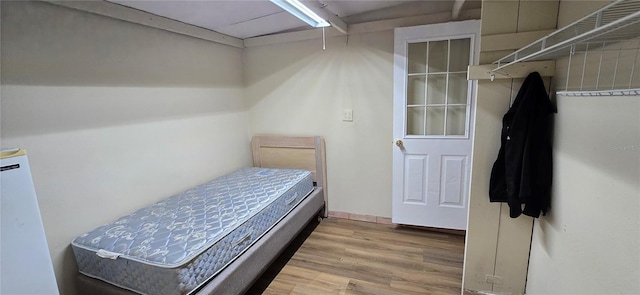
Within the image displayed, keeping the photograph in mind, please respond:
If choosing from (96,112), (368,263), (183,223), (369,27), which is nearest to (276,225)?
(183,223)

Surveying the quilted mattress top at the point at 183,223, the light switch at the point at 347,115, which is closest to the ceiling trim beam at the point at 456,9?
the light switch at the point at 347,115

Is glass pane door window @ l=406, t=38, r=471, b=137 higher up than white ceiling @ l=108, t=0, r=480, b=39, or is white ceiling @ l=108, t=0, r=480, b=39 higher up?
white ceiling @ l=108, t=0, r=480, b=39

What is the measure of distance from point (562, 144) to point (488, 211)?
1.91 ft

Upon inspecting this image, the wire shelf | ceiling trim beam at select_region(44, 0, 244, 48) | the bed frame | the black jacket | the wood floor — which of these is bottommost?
the wood floor

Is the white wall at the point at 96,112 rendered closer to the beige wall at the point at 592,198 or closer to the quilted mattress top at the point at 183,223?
the quilted mattress top at the point at 183,223

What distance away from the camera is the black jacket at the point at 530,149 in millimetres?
1464

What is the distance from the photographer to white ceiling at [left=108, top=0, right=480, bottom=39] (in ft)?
6.93

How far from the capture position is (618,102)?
3.34ft

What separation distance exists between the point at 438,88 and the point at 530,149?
1365 mm

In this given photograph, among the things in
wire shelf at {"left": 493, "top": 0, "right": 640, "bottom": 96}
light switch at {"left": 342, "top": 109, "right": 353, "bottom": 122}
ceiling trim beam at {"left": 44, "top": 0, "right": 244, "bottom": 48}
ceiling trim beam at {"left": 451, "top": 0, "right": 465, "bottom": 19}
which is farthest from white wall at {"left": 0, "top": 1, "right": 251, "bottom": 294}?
wire shelf at {"left": 493, "top": 0, "right": 640, "bottom": 96}

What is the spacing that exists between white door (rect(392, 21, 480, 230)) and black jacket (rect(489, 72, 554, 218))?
3.66 ft

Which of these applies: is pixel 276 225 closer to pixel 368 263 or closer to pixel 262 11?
pixel 368 263

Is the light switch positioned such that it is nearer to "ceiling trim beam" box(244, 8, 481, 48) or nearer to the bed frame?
the bed frame

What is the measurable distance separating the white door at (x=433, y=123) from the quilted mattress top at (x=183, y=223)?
4.05 feet
